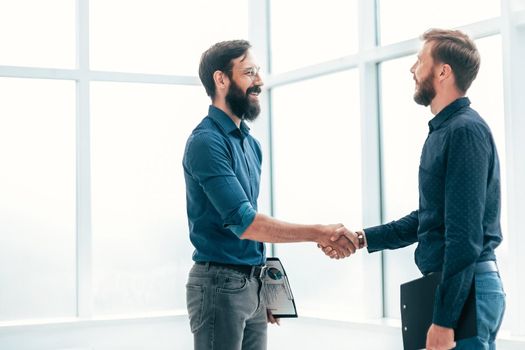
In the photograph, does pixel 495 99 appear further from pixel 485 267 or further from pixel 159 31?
pixel 159 31

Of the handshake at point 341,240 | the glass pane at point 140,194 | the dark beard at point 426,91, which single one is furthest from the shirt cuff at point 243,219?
the glass pane at point 140,194

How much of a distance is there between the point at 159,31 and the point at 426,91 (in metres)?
2.41

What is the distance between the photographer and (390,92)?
381cm

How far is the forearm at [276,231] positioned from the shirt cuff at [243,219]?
0.02 m

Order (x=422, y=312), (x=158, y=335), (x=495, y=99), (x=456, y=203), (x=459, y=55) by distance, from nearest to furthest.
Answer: (x=456, y=203), (x=422, y=312), (x=459, y=55), (x=495, y=99), (x=158, y=335)

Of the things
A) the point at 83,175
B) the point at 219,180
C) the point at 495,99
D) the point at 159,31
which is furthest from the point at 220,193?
the point at 159,31

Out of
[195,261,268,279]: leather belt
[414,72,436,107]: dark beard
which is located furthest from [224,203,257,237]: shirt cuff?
[414,72,436,107]: dark beard

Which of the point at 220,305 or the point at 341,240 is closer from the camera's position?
the point at 220,305

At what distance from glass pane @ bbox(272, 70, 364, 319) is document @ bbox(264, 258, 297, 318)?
3.95 feet

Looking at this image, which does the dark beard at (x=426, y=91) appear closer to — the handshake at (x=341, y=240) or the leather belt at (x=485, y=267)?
the leather belt at (x=485, y=267)

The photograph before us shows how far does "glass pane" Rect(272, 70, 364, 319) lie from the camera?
4.02 m

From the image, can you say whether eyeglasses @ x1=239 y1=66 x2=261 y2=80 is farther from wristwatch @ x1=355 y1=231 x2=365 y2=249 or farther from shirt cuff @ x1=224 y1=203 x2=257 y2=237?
wristwatch @ x1=355 y1=231 x2=365 y2=249

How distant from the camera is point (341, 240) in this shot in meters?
2.97

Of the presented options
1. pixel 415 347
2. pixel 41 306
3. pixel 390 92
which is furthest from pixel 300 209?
pixel 415 347
